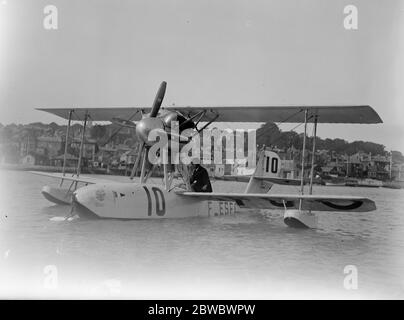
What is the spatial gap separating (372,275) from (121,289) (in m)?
2.00

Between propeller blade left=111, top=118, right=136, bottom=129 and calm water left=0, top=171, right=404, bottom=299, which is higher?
propeller blade left=111, top=118, right=136, bottom=129

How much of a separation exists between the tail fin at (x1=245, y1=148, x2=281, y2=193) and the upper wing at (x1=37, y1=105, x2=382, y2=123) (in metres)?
1.41

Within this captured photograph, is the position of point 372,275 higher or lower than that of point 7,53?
lower

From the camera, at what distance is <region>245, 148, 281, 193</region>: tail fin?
7996 mm

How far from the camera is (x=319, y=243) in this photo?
4918mm

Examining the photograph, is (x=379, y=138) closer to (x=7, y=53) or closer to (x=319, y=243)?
(x=319, y=243)

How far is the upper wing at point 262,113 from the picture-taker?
563cm

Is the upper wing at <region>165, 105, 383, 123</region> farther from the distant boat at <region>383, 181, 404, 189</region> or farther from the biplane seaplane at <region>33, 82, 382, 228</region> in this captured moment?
the distant boat at <region>383, 181, 404, 189</region>

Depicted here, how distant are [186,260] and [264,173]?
443cm

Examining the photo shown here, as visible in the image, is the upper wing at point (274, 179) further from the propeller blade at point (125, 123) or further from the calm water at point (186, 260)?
the propeller blade at point (125, 123)

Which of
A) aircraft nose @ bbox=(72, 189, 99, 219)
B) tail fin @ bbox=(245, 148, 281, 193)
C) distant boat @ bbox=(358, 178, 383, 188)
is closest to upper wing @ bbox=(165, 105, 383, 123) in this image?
distant boat @ bbox=(358, 178, 383, 188)

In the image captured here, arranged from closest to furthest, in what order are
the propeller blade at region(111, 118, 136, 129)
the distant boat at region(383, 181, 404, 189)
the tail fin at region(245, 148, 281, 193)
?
the distant boat at region(383, 181, 404, 189), the propeller blade at region(111, 118, 136, 129), the tail fin at region(245, 148, 281, 193)
